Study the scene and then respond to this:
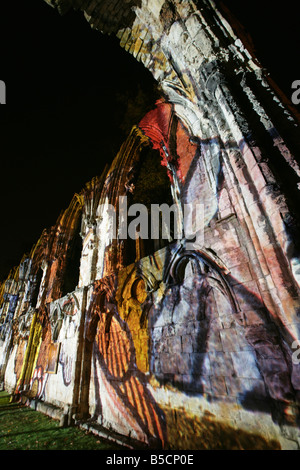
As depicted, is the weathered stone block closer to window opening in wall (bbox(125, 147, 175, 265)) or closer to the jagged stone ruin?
the jagged stone ruin

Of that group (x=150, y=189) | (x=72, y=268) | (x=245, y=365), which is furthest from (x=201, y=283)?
(x=72, y=268)

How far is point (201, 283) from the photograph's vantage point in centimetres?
355

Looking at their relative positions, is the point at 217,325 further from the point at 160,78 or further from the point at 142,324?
the point at 160,78

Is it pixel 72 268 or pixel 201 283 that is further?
pixel 72 268

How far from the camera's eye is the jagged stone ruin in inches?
98.0

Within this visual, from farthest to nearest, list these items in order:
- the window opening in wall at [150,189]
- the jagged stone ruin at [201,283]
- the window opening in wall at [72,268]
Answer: the window opening in wall at [72,268] → the window opening in wall at [150,189] → the jagged stone ruin at [201,283]

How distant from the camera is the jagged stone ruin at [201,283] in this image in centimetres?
249

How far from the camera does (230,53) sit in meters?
4.02

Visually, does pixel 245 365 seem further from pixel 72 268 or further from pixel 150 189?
pixel 72 268

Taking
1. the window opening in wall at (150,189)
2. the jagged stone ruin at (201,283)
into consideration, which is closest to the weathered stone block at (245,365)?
the jagged stone ruin at (201,283)

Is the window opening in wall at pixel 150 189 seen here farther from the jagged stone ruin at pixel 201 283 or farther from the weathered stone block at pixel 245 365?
the weathered stone block at pixel 245 365

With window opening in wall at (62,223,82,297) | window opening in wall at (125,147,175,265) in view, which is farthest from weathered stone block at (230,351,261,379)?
window opening in wall at (62,223,82,297)

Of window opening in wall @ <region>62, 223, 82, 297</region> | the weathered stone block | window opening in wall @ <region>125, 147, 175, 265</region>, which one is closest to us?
the weathered stone block
